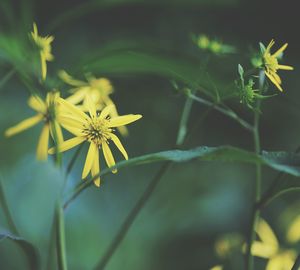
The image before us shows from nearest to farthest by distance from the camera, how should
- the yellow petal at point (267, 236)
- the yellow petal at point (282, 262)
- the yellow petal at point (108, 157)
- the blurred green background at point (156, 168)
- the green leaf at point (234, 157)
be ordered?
the green leaf at point (234, 157), the yellow petal at point (108, 157), the yellow petal at point (282, 262), the yellow petal at point (267, 236), the blurred green background at point (156, 168)

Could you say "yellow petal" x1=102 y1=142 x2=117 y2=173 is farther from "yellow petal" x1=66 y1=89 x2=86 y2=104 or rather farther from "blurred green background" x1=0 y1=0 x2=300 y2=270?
"blurred green background" x1=0 y1=0 x2=300 y2=270

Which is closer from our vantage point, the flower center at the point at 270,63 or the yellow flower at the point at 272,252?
the flower center at the point at 270,63

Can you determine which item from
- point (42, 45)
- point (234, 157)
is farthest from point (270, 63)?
point (42, 45)

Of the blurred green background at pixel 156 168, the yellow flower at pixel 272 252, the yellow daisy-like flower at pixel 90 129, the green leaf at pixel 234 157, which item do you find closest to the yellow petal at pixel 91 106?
the yellow daisy-like flower at pixel 90 129

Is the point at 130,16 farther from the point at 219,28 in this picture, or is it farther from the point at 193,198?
the point at 193,198

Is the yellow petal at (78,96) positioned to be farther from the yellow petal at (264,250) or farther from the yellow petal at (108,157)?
the yellow petal at (264,250)

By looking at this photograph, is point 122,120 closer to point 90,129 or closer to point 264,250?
point 90,129

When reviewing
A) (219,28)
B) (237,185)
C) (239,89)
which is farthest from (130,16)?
(239,89)
